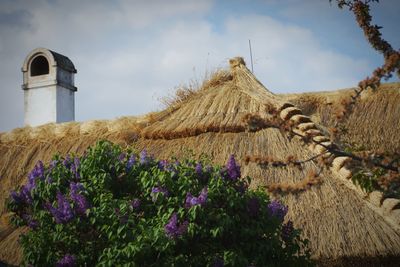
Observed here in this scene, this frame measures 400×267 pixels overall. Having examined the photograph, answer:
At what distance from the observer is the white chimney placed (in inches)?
414

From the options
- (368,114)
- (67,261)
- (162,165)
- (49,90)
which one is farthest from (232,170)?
(49,90)

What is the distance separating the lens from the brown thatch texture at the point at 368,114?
7.44m

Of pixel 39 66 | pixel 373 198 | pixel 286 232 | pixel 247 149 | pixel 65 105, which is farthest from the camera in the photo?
pixel 39 66

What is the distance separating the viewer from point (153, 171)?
463 centimetres

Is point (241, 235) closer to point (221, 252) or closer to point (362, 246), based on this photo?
point (221, 252)

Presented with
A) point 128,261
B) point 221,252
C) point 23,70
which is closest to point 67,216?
point 128,261

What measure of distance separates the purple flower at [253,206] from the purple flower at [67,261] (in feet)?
4.75

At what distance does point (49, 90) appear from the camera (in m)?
10.6

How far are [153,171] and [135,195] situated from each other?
32 cm

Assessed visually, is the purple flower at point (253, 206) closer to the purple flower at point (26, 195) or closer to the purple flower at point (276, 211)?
the purple flower at point (276, 211)

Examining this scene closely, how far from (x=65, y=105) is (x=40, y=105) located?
475 mm

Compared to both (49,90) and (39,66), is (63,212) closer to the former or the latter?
(49,90)

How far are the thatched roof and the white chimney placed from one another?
3.16ft

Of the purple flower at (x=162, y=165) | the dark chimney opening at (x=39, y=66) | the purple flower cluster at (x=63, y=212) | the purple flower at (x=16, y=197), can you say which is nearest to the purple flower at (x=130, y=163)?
the purple flower at (x=162, y=165)
